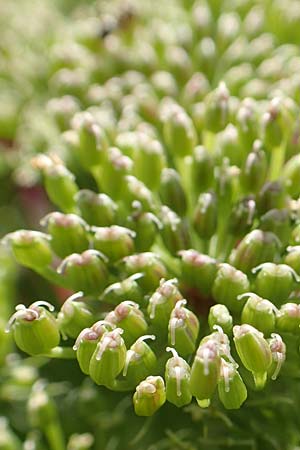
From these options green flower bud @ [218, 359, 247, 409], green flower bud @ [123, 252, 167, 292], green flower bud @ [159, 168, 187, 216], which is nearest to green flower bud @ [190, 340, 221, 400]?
green flower bud @ [218, 359, 247, 409]

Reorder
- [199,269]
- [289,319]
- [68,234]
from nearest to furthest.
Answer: [289,319], [199,269], [68,234]

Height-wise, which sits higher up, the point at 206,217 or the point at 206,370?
the point at 206,217

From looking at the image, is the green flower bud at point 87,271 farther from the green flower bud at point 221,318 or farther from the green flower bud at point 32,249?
the green flower bud at point 221,318

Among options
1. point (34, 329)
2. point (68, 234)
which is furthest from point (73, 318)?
point (68, 234)

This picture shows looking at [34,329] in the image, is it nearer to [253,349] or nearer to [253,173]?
[253,349]

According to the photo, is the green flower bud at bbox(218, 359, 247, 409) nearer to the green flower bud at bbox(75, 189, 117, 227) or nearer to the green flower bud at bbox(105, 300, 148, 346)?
the green flower bud at bbox(105, 300, 148, 346)

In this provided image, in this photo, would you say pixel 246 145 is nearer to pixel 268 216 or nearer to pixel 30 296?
pixel 268 216
